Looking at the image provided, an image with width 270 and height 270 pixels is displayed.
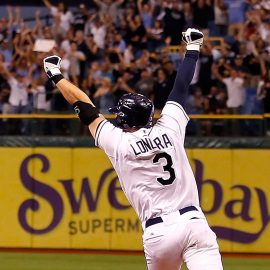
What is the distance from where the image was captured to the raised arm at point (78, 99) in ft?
20.6

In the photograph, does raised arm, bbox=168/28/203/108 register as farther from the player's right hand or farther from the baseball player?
the player's right hand

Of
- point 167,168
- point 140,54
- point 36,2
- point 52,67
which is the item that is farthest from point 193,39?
point 36,2

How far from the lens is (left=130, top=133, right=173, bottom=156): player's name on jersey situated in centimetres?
601

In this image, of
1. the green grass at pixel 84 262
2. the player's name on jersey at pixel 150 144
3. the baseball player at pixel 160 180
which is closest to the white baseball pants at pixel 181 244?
the baseball player at pixel 160 180

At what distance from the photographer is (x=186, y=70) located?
648 centimetres

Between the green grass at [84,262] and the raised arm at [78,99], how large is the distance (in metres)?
5.10

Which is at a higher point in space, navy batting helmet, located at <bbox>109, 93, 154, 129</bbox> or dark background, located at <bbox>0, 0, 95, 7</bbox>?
dark background, located at <bbox>0, 0, 95, 7</bbox>

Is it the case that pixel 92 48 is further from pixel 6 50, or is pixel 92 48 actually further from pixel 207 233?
pixel 207 233

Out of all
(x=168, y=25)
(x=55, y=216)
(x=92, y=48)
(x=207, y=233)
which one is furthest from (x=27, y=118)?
(x=207, y=233)

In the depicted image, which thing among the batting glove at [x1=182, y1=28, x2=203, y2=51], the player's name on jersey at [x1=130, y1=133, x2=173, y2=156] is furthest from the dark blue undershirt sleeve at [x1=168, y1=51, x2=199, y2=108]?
the player's name on jersey at [x1=130, y1=133, x2=173, y2=156]

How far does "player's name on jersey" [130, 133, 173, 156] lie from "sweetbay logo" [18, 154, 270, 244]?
692 cm

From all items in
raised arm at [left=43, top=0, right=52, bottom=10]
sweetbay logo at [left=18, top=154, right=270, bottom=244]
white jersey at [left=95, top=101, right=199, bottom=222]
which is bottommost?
sweetbay logo at [left=18, top=154, right=270, bottom=244]

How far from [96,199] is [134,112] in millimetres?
7122

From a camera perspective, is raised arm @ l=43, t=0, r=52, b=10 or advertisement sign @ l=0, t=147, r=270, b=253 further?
raised arm @ l=43, t=0, r=52, b=10
